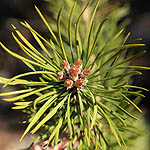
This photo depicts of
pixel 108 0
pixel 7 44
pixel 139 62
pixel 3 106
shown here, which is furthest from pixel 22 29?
pixel 108 0

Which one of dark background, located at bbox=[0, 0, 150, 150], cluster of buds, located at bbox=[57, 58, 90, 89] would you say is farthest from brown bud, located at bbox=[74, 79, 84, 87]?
dark background, located at bbox=[0, 0, 150, 150]

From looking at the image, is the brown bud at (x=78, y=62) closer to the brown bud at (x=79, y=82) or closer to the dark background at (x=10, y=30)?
the brown bud at (x=79, y=82)

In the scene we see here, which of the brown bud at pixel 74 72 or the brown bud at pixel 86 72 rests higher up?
the brown bud at pixel 86 72

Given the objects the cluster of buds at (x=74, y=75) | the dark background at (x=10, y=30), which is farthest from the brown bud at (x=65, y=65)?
the dark background at (x=10, y=30)

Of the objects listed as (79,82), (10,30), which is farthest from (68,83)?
(10,30)

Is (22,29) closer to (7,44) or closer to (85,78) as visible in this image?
(7,44)

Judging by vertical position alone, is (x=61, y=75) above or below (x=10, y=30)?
below

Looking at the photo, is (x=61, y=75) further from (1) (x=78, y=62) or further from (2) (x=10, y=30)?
(2) (x=10, y=30)

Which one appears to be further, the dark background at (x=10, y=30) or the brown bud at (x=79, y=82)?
the dark background at (x=10, y=30)

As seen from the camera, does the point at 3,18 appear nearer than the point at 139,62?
No
